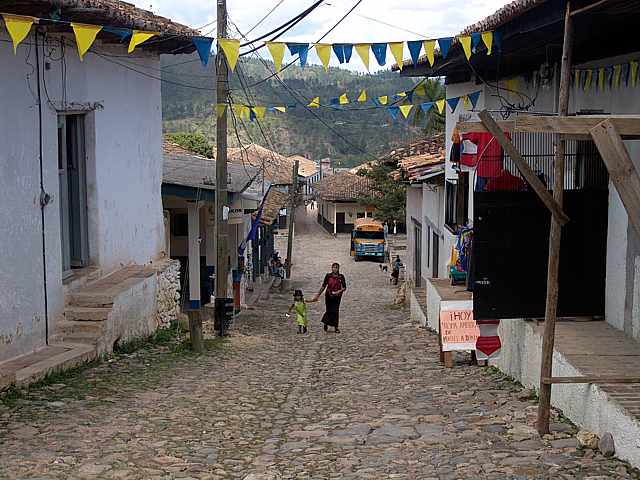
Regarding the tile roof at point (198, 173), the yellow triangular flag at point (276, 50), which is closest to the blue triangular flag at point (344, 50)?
the yellow triangular flag at point (276, 50)

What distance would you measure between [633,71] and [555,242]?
107 inches

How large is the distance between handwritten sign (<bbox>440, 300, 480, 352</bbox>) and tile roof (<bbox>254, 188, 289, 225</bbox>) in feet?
62.0

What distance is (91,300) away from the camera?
10.6 m

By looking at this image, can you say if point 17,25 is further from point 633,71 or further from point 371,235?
point 371,235

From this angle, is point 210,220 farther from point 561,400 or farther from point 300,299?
point 561,400

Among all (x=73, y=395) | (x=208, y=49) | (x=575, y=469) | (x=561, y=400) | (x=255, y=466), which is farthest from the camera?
(x=208, y=49)

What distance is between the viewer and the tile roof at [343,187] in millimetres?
54844

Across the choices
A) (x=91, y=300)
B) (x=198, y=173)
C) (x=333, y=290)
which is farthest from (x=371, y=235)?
(x=91, y=300)

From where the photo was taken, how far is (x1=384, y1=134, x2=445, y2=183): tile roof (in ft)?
65.5

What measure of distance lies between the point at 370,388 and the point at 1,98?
5157 mm

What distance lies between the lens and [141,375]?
9781 mm

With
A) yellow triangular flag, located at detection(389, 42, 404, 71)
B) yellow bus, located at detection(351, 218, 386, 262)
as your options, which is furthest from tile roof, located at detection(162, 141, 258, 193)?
yellow bus, located at detection(351, 218, 386, 262)

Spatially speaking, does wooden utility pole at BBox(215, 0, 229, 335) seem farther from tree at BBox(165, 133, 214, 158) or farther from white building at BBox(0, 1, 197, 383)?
tree at BBox(165, 133, 214, 158)

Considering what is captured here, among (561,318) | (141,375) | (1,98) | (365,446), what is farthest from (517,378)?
(1,98)
